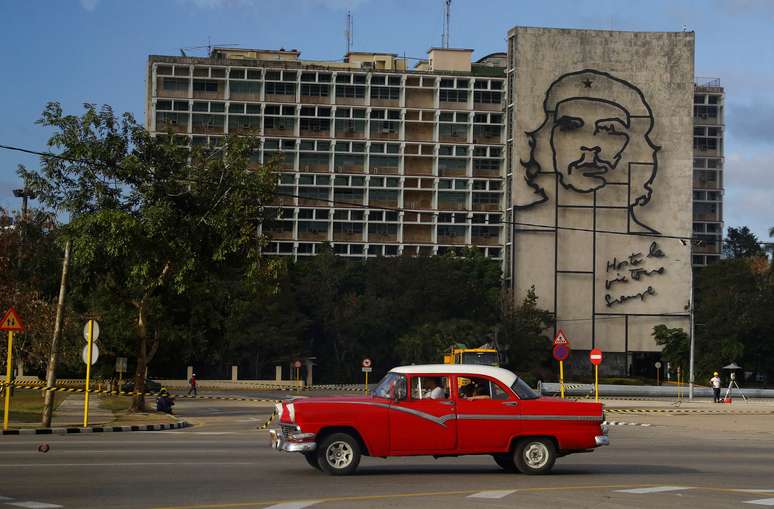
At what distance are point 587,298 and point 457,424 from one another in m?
92.5

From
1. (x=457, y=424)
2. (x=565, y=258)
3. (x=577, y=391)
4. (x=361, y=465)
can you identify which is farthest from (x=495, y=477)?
(x=565, y=258)

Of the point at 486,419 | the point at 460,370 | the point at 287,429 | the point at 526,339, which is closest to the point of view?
the point at 287,429

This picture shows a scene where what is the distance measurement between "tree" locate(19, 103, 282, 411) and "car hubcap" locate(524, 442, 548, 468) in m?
21.7

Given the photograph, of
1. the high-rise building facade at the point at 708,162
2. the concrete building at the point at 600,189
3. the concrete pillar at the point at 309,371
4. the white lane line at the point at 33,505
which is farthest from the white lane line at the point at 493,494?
the high-rise building facade at the point at 708,162

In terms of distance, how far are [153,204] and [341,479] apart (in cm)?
2373

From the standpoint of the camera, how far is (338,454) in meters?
18.3

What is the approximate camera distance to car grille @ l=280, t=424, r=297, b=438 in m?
18.2

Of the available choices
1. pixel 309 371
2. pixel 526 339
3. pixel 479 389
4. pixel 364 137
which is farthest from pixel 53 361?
pixel 364 137

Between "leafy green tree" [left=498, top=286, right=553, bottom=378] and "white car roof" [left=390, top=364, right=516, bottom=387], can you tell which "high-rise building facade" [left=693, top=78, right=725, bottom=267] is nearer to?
"leafy green tree" [left=498, top=286, right=553, bottom=378]

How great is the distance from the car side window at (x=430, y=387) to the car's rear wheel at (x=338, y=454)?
4.02 feet

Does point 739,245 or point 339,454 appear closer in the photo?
point 339,454

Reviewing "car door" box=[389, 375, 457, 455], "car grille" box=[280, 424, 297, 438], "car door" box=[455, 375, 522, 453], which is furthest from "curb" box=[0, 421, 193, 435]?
"car door" box=[455, 375, 522, 453]

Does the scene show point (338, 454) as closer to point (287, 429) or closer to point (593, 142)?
point (287, 429)

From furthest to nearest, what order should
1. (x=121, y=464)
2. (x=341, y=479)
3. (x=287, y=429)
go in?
(x=121, y=464)
(x=287, y=429)
(x=341, y=479)
